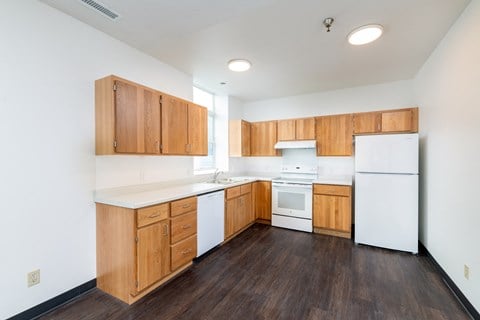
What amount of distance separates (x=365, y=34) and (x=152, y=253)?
3.24 meters

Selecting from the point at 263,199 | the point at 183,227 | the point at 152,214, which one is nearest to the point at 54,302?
the point at 152,214

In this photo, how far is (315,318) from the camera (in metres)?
1.79

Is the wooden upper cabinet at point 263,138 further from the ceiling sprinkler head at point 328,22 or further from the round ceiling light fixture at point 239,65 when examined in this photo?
the ceiling sprinkler head at point 328,22

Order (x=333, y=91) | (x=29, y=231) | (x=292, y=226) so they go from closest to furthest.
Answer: (x=29, y=231)
(x=292, y=226)
(x=333, y=91)

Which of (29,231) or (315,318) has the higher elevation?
(29,231)

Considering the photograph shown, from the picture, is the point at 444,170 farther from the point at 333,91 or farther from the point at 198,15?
the point at 198,15

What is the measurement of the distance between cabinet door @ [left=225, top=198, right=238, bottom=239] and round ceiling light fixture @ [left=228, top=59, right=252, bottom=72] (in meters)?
2.07

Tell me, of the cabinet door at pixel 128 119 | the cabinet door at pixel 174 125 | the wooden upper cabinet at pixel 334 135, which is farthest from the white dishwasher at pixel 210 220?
the wooden upper cabinet at pixel 334 135

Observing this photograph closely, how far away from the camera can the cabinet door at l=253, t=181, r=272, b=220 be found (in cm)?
424

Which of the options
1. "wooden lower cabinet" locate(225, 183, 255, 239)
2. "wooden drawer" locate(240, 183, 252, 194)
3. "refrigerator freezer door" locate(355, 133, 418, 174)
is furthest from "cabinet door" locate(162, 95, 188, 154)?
"refrigerator freezer door" locate(355, 133, 418, 174)

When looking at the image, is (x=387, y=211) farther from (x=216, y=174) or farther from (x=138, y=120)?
(x=138, y=120)

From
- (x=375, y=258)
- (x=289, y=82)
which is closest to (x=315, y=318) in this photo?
(x=375, y=258)

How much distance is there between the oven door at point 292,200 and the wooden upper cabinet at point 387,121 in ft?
4.79

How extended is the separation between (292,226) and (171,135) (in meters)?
2.77
